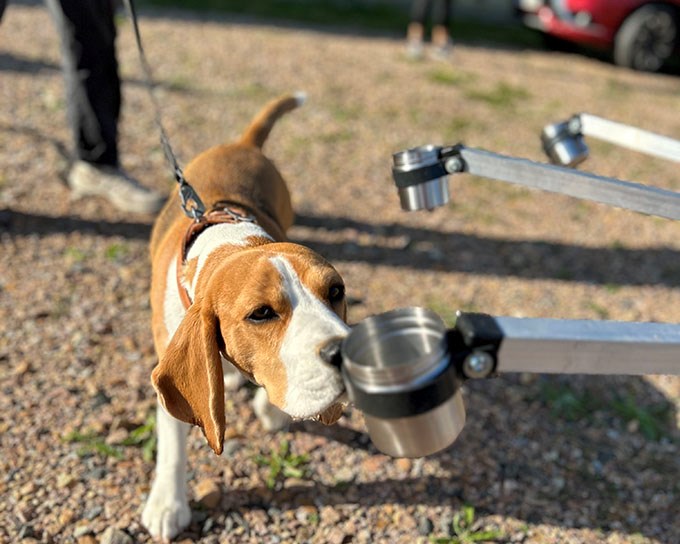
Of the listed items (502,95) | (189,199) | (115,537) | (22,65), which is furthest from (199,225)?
(502,95)

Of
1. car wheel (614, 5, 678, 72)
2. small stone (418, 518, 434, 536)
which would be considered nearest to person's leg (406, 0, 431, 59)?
car wheel (614, 5, 678, 72)

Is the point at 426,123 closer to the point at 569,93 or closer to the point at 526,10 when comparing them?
the point at 569,93

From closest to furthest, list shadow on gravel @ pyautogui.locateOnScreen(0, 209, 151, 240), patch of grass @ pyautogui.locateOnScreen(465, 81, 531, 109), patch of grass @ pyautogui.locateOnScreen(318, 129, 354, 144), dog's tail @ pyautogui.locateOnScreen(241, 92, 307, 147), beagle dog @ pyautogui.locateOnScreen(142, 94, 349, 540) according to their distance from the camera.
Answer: beagle dog @ pyautogui.locateOnScreen(142, 94, 349, 540) → dog's tail @ pyautogui.locateOnScreen(241, 92, 307, 147) → shadow on gravel @ pyautogui.locateOnScreen(0, 209, 151, 240) → patch of grass @ pyautogui.locateOnScreen(318, 129, 354, 144) → patch of grass @ pyautogui.locateOnScreen(465, 81, 531, 109)

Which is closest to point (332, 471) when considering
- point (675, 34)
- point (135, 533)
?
point (135, 533)

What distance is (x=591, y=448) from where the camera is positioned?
3.36 m

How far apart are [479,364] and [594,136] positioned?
5.77 feet

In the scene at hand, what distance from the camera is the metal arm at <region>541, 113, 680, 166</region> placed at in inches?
105

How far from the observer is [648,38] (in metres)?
9.34

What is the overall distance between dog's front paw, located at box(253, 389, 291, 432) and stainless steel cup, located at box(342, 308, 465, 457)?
1679 millimetres

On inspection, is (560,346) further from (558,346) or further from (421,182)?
(421,182)

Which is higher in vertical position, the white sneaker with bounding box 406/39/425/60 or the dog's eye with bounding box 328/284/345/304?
the dog's eye with bounding box 328/284/345/304

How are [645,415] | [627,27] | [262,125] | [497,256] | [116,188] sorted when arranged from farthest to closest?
[627,27] → [497,256] → [116,188] → [262,125] → [645,415]

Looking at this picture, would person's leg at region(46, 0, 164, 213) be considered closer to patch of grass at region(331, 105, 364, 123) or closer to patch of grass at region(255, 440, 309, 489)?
patch of grass at region(255, 440, 309, 489)

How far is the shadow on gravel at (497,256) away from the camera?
4.74 metres
